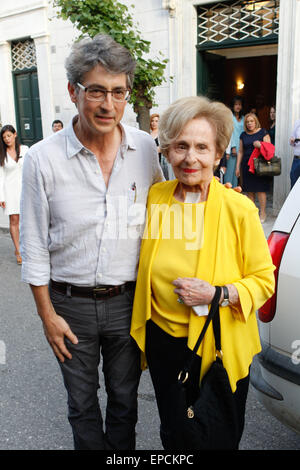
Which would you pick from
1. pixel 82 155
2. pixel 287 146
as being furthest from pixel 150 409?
pixel 287 146

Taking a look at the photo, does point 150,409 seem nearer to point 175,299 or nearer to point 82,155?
point 175,299

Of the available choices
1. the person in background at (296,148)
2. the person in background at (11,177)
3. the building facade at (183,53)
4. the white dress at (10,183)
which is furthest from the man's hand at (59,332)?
the person in background at (296,148)

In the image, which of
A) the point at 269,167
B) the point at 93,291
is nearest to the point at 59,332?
the point at 93,291

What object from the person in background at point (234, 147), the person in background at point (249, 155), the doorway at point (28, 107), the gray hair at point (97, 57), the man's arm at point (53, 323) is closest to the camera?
the gray hair at point (97, 57)

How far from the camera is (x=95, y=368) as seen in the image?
2.13 meters

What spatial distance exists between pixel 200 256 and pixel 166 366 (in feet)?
1.76

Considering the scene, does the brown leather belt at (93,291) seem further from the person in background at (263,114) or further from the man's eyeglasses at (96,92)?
the person in background at (263,114)

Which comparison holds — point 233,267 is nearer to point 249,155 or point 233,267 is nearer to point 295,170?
point 295,170

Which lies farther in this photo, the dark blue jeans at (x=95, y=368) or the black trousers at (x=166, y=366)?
the dark blue jeans at (x=95, y=368)

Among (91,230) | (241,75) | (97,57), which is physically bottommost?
(91,230)

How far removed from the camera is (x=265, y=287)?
176 centimetres

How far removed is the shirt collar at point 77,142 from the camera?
6.09 ft

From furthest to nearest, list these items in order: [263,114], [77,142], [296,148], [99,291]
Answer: [263,114], [296,148], [99,291], [77,142]

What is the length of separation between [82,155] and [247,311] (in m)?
0.92
